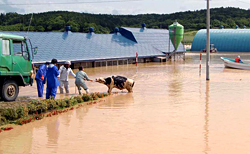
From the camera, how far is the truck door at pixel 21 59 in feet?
48.2

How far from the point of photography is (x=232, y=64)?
110 ft

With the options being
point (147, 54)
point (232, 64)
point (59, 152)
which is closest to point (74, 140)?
point (59, 152)

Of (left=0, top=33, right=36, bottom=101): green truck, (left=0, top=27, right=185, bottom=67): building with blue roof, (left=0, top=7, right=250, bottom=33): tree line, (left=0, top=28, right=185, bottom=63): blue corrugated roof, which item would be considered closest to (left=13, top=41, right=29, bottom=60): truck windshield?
(left=0, top=33, right=36, bottom=101): green truck

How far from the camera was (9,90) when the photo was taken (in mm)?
14602

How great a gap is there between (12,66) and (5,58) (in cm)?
49

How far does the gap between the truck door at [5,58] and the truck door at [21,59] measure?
0.25m

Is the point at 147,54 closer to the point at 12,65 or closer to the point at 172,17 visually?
the point at 12,65

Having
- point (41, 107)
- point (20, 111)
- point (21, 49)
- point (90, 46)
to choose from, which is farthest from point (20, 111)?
point (90, 46)

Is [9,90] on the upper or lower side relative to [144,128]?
upper

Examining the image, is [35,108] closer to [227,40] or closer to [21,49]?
[21,49]

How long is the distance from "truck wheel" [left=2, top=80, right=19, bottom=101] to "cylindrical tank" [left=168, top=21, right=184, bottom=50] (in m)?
37.9

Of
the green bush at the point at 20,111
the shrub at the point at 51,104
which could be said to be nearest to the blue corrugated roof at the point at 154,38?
the shrub at the point at 51,104

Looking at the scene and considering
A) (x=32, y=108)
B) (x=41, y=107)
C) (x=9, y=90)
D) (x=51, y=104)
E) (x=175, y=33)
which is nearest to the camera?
(x=32, y=108)

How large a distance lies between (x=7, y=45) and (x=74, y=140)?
20.8ft
